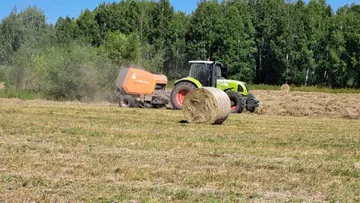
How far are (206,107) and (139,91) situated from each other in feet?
25.1

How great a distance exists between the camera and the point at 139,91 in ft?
70.8

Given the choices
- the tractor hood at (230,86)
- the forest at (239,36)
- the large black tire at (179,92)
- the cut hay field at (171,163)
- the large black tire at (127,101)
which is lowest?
the cut hay field at (171,163)

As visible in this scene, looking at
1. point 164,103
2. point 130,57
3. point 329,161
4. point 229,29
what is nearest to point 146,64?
point 130,57

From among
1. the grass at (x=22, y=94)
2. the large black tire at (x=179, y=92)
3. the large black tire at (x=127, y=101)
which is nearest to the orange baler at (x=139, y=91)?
the large black tire at (x=127, y=101)

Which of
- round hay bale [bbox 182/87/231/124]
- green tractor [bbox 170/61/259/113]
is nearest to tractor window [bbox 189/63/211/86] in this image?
green tractor [bbox 170/61/259/113]

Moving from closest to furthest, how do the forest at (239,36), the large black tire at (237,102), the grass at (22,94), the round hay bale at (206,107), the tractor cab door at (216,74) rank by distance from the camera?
the round hay bale at (206,107) < the large black tire at (237,102) < the tractor cab door at (216,74) < the grass at (22,94) < the forest at (239,36)

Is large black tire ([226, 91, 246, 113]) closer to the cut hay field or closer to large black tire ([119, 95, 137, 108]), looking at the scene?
large black tire ([119, 95, 137, 108])

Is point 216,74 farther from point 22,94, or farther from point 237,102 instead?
point 22,94

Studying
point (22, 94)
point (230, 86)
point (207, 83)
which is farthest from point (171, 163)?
point (22, 94)

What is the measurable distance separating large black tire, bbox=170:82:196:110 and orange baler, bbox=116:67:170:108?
1.24 metres

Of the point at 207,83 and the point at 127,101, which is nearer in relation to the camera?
the point at 207,83

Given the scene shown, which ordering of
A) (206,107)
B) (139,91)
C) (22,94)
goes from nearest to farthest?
(206,107)
(139,91)
(22,94)

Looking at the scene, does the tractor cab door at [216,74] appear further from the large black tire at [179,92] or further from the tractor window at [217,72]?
the large black tire at [179,92]

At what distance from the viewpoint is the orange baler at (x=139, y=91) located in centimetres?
2136
